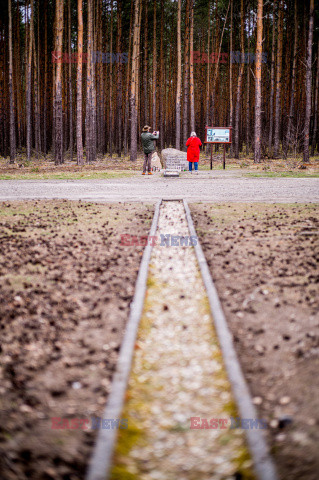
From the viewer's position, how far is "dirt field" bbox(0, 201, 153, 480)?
8.25 ft

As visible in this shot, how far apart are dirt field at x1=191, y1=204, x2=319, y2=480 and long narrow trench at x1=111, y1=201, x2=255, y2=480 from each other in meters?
0.25

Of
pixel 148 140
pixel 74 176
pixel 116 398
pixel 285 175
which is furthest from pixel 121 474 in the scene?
pixel 285 175

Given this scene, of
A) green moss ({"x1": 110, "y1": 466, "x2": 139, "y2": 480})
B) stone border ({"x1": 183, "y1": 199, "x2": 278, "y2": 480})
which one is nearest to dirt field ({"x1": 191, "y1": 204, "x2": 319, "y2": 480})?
stone border ({"x1": 183, "y1": 199, "x2": 278, "y2": 480})

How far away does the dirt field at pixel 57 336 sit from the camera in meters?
2.52

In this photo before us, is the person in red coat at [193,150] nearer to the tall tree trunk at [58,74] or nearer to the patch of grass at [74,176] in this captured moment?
the patch of grass at [74,176]

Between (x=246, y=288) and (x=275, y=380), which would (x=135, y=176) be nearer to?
(x=246, y=288)

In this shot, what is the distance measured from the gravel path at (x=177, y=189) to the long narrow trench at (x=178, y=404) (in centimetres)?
833

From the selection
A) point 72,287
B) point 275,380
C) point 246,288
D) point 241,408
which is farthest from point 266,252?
point 241,408

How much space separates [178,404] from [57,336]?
5.02ft

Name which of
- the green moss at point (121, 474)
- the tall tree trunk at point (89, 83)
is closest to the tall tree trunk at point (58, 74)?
the tall tree trunk at point (89, 83)

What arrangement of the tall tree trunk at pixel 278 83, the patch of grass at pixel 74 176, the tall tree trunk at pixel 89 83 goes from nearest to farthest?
the patch of grass at pixel 74 176 < the tall tree trunk at pixel 89 83 < the tall tree trunk at pixel 278 83

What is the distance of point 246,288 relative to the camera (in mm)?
5242

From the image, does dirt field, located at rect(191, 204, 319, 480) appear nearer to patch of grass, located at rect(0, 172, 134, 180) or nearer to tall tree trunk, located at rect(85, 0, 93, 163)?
patch of grass, located at rect(0, 172, 134, 180)

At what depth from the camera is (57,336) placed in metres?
3.99
